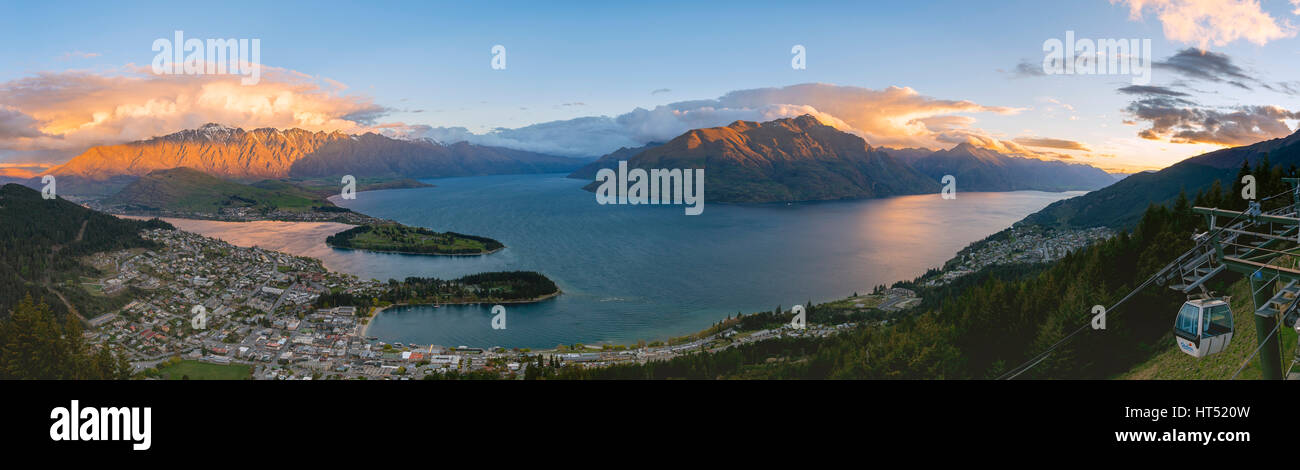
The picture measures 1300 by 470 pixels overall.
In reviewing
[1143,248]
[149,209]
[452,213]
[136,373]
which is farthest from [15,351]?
[149,209]

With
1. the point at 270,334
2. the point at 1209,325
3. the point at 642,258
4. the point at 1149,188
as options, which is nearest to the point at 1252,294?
the point at 1209,325

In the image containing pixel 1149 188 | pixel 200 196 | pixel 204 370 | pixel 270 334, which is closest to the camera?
pixel 204 370

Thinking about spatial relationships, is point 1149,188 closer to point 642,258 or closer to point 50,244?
point 642,258

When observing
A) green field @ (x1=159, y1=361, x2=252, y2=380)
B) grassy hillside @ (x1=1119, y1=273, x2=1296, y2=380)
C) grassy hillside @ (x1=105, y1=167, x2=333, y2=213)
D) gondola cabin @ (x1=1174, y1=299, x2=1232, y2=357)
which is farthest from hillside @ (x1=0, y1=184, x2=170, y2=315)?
grassy hillside @ (x1=105, y1=167, x2=333, y2=213)

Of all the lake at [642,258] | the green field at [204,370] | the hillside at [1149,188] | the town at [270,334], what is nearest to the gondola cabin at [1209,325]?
the town at [270,334]

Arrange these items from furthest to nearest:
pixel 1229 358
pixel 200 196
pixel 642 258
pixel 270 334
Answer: pixel 200 196 → pixel 642 258 → pixel 270 334 → pixel 1229 358

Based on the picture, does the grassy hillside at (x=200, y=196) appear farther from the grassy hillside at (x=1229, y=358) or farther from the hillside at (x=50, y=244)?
the grassy hillside at (x=1229, y=358)
